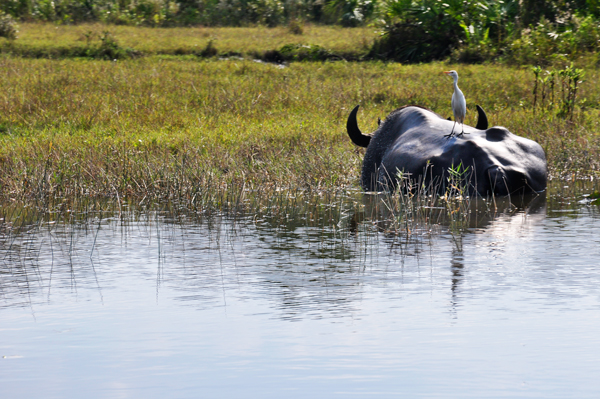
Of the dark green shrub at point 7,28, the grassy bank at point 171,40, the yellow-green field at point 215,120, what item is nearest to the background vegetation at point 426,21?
the dark green shrub at point 7,28

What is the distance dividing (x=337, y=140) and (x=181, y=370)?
835 cm

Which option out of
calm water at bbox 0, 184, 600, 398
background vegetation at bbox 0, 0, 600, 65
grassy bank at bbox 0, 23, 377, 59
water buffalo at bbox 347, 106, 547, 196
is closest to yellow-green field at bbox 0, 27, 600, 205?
water buffalo at bbox 347, 106, 547, 196

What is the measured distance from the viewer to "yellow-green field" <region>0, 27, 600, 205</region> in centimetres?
962

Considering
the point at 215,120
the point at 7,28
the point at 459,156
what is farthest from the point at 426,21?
the point at 459,156

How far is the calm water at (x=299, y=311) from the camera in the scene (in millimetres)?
3840

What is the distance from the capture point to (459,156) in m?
8.34

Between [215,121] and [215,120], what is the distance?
74mm

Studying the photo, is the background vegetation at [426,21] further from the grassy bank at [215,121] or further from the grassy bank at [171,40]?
the grassy bank at [215,121]

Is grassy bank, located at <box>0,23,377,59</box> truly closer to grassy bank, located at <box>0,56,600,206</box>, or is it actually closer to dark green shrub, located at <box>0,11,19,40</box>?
dark green shrub, located at <box>0,11,19,40</box>

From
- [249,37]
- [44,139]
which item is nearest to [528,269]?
[44,139]

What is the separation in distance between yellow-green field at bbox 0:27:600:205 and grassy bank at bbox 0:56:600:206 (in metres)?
0.02

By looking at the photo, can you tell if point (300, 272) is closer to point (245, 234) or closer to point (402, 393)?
point (245, 234)

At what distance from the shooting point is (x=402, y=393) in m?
3.66

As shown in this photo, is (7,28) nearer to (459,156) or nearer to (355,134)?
(355,134)
